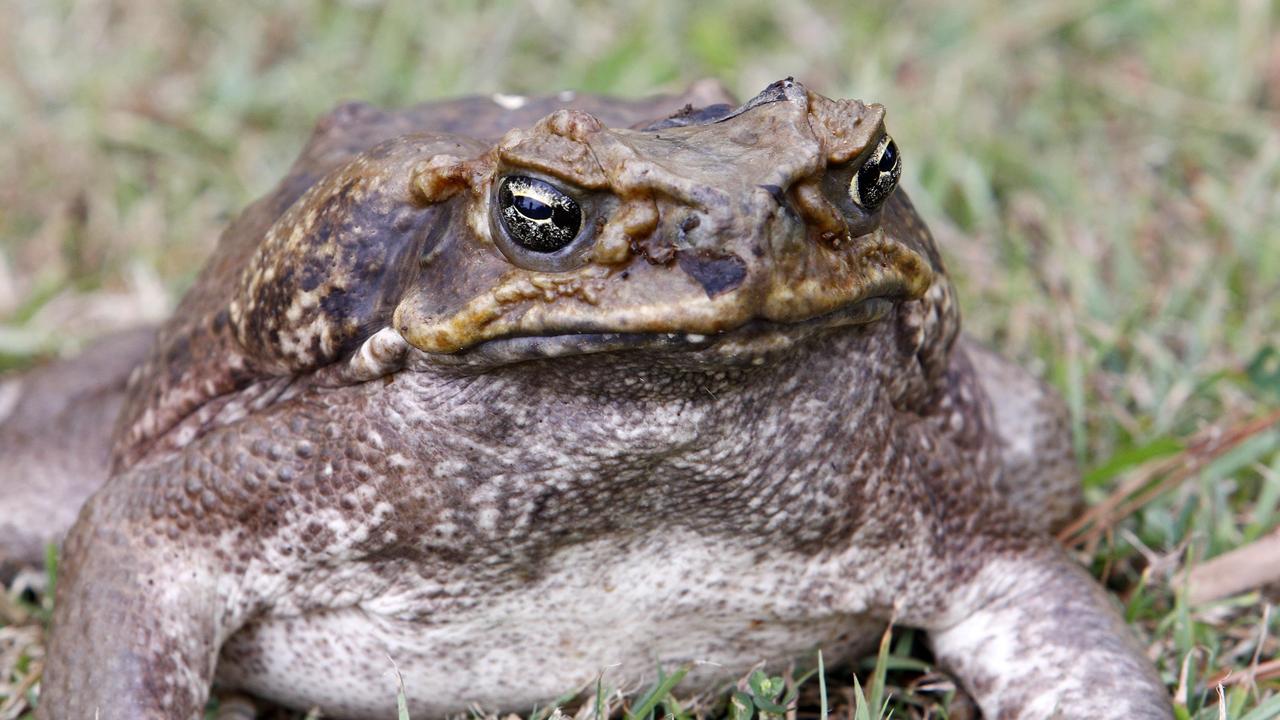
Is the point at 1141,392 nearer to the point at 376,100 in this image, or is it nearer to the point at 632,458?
the point at 632,458

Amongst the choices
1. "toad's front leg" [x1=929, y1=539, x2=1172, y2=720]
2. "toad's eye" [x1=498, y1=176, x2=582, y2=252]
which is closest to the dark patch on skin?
"toad's eye" [x1=498, y1=176, x2=582, y2=252]

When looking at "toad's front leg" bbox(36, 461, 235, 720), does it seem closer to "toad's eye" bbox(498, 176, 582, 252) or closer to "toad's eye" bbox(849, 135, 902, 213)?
"toad's eye" bbox(498, 176, 582, 252)

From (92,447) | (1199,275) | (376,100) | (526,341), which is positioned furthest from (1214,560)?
(376,100)

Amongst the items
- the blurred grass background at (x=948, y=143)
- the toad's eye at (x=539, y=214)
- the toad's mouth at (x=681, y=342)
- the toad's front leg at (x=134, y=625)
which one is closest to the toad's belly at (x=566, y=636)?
the toad's front leg at (x=134, y=625)

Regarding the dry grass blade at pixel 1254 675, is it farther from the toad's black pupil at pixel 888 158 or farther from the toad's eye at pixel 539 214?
the toad's eye at pixel 539 214

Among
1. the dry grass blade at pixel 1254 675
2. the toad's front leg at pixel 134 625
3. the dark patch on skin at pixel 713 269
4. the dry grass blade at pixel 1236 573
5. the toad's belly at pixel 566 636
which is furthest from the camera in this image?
Answer: the dry grass blade at pixel 1236 573

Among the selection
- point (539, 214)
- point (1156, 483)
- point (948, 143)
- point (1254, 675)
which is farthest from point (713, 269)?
point (948, 143)
